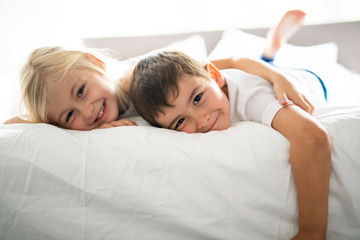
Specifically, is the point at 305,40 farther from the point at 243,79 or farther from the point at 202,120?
the point at 202,120

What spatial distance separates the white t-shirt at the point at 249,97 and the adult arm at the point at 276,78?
2 cm

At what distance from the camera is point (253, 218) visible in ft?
1.83

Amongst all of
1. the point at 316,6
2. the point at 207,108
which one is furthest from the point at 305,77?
the point at 316,6

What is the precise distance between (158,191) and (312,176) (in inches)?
13.0

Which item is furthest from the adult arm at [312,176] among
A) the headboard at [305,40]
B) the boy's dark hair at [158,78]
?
the headboard at [305,40]

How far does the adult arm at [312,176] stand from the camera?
0.55 m

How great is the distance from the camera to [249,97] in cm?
80

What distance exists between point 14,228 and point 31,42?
4.91 feet

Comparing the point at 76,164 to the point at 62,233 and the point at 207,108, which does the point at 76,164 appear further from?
the point at 207,108

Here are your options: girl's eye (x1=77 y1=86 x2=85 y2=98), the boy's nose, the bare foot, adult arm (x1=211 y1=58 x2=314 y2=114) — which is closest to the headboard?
the bare foot

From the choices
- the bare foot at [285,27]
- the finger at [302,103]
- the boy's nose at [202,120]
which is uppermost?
the bare foot at [285,27]

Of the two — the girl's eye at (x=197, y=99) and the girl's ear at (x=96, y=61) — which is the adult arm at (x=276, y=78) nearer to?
the girl's eye at (x=197, y=99)

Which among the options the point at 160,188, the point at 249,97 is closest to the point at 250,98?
the point at 249,97

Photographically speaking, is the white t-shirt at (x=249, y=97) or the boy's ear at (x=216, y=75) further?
the boy's ear at (x=216, y=75)
